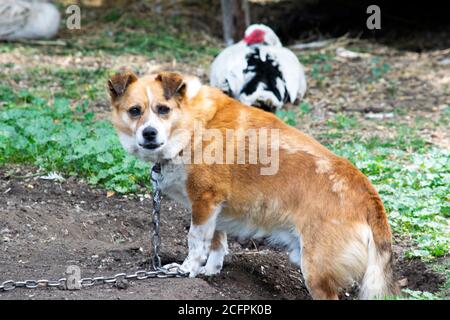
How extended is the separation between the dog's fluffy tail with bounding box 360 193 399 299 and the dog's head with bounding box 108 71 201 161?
136cm

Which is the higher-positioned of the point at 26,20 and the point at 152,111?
the point at 152,111

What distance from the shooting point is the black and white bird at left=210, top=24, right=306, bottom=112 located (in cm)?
991

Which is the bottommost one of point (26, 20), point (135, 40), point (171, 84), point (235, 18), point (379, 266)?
point (379, 266)

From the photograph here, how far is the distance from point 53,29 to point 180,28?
2.13 meters

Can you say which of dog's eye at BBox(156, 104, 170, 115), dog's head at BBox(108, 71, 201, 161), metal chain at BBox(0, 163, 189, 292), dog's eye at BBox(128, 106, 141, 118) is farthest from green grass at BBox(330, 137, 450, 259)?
dog's eye at BBox(128, 106, 141, 118)

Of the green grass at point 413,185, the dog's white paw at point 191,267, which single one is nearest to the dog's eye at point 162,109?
the dog's white paw at point 191,267

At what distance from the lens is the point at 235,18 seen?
1296 centimetres

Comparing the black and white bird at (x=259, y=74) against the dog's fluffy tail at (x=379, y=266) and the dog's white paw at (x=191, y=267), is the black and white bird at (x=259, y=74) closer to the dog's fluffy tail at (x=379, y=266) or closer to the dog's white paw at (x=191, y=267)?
the dog's white paw at (x=191, y=267)

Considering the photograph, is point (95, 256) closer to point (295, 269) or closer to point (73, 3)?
point (295, 269)

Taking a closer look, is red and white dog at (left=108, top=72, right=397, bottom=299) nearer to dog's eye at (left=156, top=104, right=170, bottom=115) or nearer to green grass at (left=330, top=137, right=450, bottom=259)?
dog's eye at (left=156, top=104, right=170, bottom=115)

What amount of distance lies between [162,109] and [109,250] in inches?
49.2

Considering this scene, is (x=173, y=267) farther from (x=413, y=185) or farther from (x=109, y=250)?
(x=413, y=185)

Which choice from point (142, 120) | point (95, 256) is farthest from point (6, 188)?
point (142, 120)

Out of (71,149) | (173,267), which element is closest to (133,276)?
(173,267)
